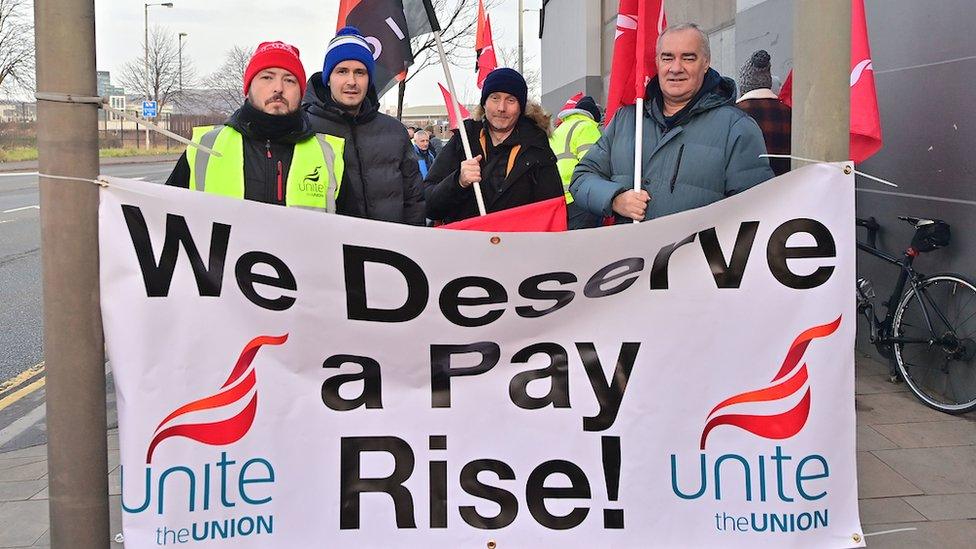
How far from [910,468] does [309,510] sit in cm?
293

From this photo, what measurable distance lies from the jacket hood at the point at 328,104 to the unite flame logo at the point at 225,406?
66.0 inches

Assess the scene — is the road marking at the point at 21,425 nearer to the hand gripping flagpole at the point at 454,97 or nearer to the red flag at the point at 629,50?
the hand gripping flagpole at the point at 454,97

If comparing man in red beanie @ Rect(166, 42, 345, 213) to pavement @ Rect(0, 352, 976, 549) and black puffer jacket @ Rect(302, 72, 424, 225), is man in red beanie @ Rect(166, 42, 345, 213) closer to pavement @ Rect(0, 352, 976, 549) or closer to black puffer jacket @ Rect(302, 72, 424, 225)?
black puffer jacket @ Rect(302, 72, 424, 225)

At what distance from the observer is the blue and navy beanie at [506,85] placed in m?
4.91

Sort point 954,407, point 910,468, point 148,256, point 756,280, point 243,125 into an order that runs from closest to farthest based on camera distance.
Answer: point 148,256
point 756,280
point 243,125
point 910,468
point 954,407

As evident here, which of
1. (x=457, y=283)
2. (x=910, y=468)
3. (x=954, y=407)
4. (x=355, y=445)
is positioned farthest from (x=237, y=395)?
(x=954, y=407)

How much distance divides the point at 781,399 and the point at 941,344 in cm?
288

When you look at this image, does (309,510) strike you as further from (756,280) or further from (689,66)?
(689,66)

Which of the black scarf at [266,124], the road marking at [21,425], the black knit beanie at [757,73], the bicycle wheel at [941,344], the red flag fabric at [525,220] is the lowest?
the road marking at [21,425]

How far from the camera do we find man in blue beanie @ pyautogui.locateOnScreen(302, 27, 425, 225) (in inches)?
177

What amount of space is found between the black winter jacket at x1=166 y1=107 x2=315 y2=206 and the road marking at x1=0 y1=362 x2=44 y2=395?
384cm

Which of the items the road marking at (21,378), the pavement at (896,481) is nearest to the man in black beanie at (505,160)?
the pavement at (896,481)

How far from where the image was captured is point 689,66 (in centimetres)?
395

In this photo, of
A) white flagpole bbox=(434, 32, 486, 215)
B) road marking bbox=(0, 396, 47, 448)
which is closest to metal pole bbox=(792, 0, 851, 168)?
white flagpole bbox=(434, 32, 486, 215)
